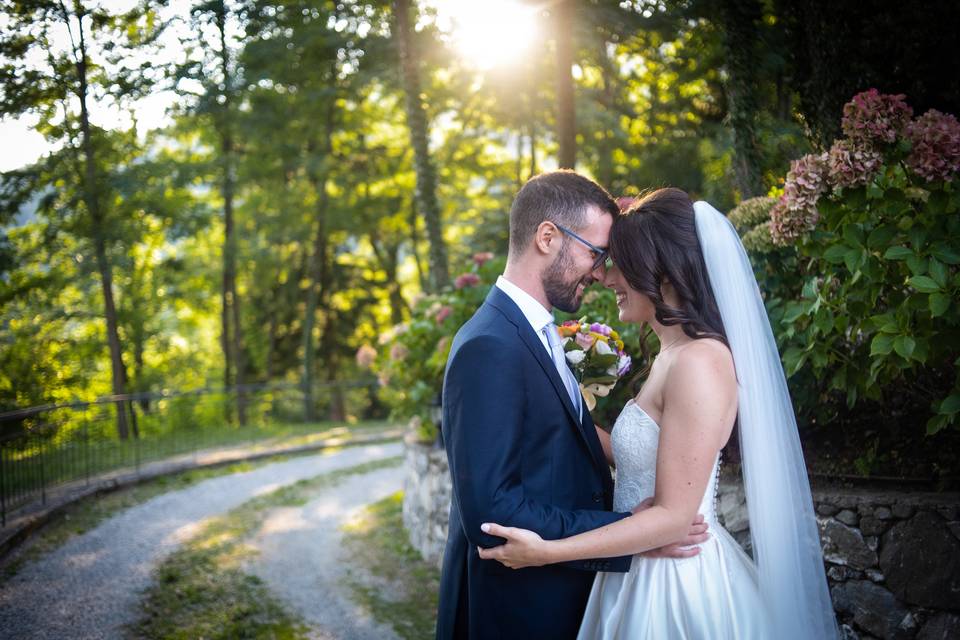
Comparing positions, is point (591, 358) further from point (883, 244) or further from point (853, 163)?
point (853, 163)

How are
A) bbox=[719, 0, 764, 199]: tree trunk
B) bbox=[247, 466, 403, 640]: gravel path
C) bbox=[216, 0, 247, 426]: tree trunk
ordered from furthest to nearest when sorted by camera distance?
bbox=[216, 0, 247, 426]: tree trunk
bbox=[719, 0, 764, 199]: tree trunk
bbox=[247, 466, 403, 640]: gravel path

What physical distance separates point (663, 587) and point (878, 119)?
2472mm

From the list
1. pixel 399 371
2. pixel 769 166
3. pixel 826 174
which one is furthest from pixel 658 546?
pixel 399 371

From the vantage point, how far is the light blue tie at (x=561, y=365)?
2621mm

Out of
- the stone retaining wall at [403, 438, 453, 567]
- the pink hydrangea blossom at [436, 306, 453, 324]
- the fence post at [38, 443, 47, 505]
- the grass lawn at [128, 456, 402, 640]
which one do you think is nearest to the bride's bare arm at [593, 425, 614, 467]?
the grass lawn at [128, 456, 402, 640]

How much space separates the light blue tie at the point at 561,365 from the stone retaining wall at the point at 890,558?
1.89m

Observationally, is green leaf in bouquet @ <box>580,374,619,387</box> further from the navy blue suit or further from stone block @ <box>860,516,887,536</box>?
stone block @ <box>860,516,887,536</box>

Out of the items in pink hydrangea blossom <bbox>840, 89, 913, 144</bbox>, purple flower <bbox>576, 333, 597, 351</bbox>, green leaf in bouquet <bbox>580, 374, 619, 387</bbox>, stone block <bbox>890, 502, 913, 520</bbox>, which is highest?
pink hydrangea blossom <bbox>840, 89, 913, 144</bbox>

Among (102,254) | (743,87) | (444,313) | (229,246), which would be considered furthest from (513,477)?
(229,246)

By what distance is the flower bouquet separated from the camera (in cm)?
295

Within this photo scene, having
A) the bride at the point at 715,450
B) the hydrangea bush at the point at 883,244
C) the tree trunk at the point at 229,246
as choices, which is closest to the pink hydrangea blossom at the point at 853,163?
the hydrangea bush at the point at 883,244

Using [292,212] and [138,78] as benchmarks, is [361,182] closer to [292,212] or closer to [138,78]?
[292,212]

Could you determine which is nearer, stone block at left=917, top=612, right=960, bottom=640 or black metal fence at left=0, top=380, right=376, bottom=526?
stone block at left=917, top=612, right=960, bottom=640

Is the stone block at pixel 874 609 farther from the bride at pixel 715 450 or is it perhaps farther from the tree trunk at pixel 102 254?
the tree trunk at pixel 102 254
